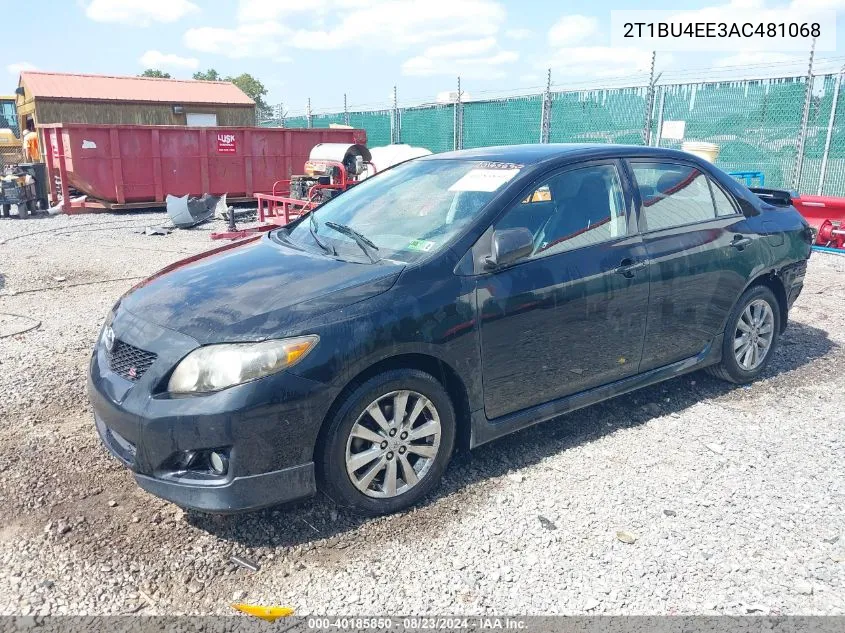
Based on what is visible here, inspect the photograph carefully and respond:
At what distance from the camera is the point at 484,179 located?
3770 millimetres

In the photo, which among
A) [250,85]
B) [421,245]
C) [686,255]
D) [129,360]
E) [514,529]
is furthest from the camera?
[250,85]

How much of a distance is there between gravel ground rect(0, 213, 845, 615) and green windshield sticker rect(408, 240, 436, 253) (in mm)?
1206

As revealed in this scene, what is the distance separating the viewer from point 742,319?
4.75 metres

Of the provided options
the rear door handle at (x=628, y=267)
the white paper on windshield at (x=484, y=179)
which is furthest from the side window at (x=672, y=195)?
the white paper on windshield at (x=484, y=179)

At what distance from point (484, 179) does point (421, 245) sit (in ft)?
2.06

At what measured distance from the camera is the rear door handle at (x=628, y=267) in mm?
3854

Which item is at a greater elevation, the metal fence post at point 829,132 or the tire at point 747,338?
the metal fence post at point 829,132

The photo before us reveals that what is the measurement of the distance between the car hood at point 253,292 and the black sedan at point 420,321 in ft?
0.04

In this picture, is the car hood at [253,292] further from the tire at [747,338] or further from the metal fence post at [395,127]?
the metal fence post at [395,127]

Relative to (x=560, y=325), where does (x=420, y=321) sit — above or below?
above

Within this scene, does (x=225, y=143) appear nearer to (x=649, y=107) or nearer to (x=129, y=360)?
(x=649, y=107)

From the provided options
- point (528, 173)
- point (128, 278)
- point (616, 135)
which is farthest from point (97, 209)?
point (528, 173)

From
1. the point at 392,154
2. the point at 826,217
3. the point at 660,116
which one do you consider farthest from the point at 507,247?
the point at 392,154

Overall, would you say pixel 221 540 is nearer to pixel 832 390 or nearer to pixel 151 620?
pixel 151 620
